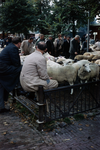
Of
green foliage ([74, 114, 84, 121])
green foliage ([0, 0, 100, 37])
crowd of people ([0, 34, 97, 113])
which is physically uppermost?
green foliage ([0, 0, 100, 37])

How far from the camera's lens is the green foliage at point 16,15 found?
24.4 m

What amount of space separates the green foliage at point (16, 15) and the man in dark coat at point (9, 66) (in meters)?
20.6

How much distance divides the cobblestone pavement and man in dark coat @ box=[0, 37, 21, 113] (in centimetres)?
103

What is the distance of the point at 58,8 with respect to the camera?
20.2 m

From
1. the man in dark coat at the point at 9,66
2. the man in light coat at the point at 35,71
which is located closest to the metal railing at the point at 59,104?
the man in light coat at the point at 35,71

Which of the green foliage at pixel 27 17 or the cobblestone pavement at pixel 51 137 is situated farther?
the green foliage at pixel 27 17

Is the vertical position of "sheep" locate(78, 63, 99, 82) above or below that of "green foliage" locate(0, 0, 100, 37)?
below

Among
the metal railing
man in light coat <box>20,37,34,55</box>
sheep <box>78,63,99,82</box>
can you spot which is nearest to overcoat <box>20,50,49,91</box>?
the metal railing

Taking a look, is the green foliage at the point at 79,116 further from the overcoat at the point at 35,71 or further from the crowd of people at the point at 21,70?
the overcoat at the point at 35,71

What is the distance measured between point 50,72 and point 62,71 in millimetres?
464

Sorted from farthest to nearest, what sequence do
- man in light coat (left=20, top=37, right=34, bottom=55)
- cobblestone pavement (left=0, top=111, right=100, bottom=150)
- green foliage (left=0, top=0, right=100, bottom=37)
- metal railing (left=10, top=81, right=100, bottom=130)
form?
green foliage (left=0, top=0, right=100, bottom=37) → man in light coat (left=20, top=37, right=34, bottom=55) → metal railing (left=10, top=81, right=100, bottom=130) → cobblestone pavement (left=0, top=111, right=100, bottom=150)

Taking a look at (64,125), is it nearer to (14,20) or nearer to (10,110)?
(10,110)

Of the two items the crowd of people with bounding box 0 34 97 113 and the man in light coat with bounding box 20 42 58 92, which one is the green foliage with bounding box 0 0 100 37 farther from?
the man in light coat with bounding box 20 42 58 92

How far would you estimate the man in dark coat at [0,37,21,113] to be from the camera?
5.15 m
